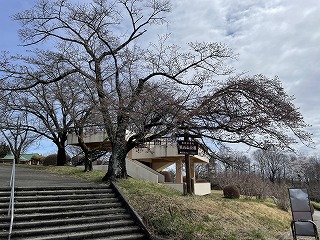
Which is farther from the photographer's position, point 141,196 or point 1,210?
point 141,196

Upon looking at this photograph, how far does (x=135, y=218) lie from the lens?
9523mm

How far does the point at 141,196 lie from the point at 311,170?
205 feet

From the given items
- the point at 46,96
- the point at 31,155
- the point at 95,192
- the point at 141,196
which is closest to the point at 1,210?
the point at 95,192

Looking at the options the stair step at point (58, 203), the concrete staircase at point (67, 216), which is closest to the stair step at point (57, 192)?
the concrete staircase at point (67, 216)

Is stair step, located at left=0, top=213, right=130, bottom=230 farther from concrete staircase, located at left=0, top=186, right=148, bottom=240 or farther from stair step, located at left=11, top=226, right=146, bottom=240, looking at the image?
stair step, located at left=11, top=226, right=146, bottom=240

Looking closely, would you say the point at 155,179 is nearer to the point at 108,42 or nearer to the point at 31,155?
the point at 108,42

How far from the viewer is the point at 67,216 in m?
9.05

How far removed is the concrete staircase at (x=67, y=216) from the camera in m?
7.95

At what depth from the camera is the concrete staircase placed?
7949 millimetres

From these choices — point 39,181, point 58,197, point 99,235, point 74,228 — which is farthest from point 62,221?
point 39,181

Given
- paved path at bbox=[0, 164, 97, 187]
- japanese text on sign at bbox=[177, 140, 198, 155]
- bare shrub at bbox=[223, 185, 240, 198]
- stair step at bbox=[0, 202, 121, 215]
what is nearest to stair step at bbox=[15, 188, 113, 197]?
paved path at bbox=[0, 164, 97, 187]

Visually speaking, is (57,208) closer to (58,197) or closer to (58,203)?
(58,203)

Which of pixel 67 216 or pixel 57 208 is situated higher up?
pixel 57 208

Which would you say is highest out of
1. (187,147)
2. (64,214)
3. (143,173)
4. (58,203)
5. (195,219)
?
(187,147)
